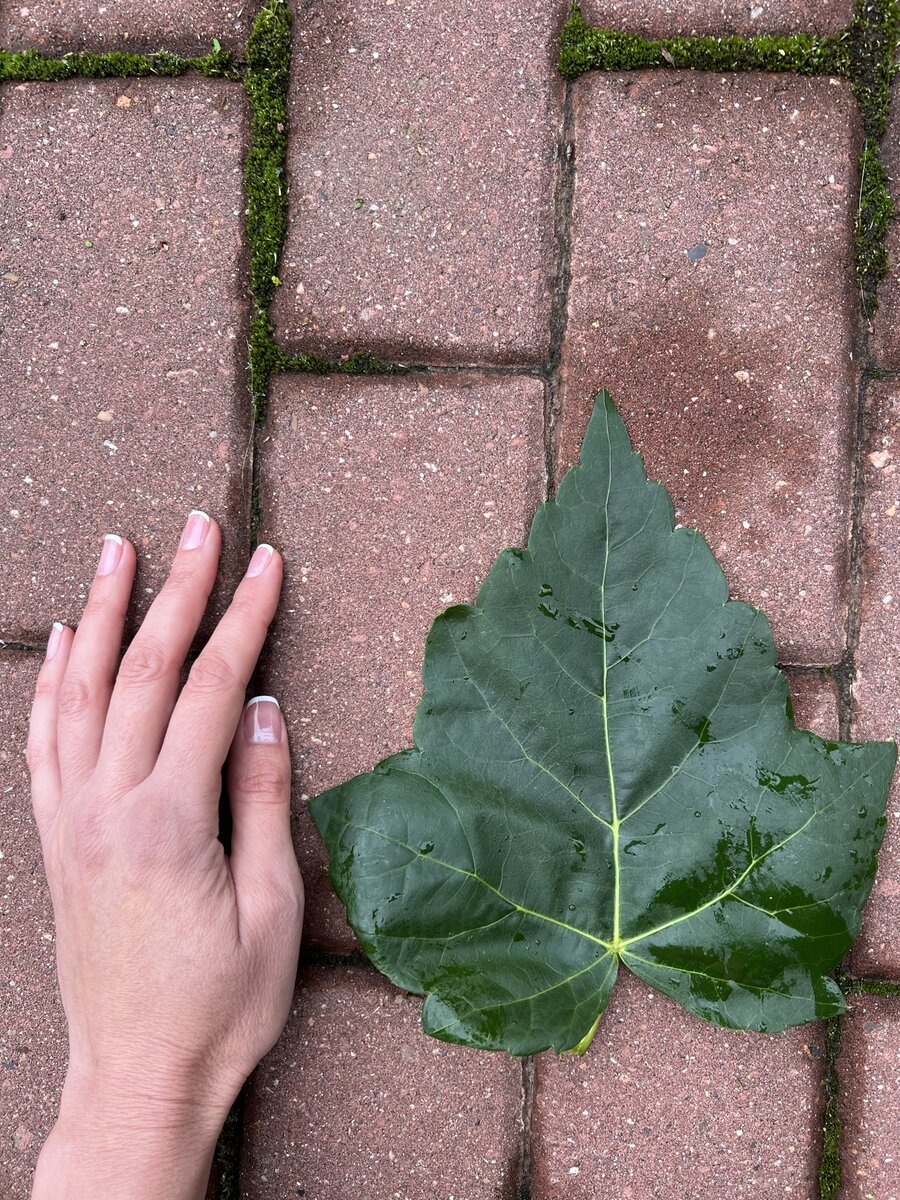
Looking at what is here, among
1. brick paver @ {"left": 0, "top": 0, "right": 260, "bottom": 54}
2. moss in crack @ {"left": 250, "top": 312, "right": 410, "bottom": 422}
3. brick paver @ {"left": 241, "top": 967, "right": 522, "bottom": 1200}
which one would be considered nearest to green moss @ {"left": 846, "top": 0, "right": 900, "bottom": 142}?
moss in crack @ {"left": 250, "top": 312, "right": 410, "bottom": 422}

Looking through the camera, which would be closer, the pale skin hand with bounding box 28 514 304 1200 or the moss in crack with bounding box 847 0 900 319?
the pale skin hand with bounding box 28 514 304 1200

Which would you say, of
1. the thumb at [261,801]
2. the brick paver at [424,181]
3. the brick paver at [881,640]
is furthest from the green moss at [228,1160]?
the brick paver at [424,181]

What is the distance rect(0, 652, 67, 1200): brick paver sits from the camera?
1.58 m

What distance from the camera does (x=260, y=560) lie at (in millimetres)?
1564

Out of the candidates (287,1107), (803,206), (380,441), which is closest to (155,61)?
(380,441)

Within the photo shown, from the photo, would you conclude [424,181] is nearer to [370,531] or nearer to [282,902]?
[370,531]

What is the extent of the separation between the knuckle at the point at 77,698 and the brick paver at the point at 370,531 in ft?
0.94

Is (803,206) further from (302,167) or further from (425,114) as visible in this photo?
(302,167)

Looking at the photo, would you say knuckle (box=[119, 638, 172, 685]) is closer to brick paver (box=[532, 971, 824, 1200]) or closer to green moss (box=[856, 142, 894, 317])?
brick paver (box=[532, 971, 824, 1200])

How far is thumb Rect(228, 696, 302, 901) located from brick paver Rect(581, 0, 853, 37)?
50.3 inches

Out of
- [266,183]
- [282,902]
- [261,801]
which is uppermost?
[266,183]

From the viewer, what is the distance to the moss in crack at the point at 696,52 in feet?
5.05

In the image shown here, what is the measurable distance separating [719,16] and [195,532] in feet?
4.00

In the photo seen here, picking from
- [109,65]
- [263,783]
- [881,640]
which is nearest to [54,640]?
[263,783]
